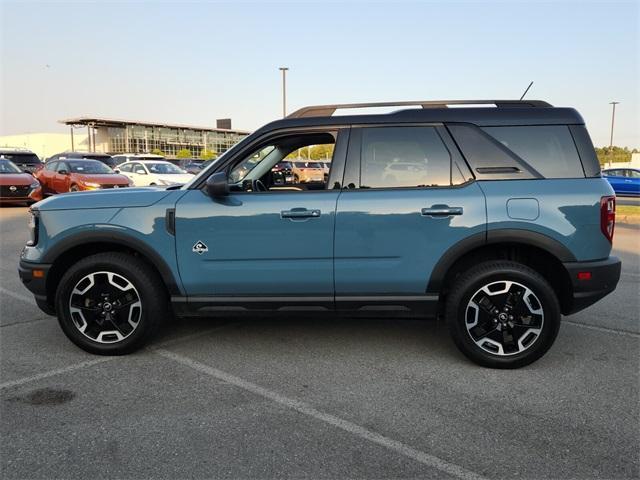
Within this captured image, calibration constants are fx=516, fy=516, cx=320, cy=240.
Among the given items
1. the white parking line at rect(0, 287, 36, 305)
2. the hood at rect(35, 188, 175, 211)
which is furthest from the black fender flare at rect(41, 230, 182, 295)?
the white parking line at rect(0, 287, 36, 305)

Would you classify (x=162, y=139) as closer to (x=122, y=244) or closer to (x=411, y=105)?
(x=122, y=244)

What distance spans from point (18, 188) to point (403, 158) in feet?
48.5

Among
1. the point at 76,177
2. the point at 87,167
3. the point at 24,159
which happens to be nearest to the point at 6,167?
the point at 87,167

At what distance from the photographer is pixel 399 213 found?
3693mm

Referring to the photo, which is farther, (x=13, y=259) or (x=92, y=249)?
(x=13, y=259)

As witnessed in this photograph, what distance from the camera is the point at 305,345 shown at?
4297 mm

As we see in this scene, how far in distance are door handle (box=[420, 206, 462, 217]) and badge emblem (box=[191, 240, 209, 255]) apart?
161cm

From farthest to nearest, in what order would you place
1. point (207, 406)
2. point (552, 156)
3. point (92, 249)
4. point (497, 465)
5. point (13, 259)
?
point (13, 259) → point (92, 249) → point (552, 156) → point (207, 406) → point (497, 465)

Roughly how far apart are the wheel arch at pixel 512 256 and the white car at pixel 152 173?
1574 cm

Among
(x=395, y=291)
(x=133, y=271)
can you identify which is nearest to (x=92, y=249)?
(x=133, y=271)

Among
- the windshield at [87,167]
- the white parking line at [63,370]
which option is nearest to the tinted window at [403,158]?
the white parking line at [63,370]

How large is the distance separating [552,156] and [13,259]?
770cm

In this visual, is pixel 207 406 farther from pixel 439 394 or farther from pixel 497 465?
pixel 497 465

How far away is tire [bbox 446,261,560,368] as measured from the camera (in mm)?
3682
